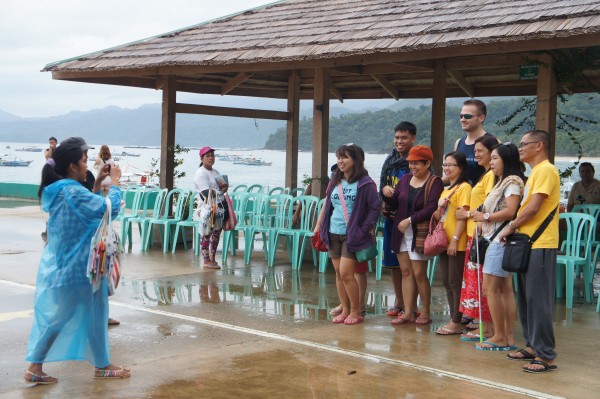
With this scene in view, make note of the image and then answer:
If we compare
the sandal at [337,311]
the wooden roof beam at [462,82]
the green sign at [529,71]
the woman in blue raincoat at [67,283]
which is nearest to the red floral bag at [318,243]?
the sandal at [337,311]

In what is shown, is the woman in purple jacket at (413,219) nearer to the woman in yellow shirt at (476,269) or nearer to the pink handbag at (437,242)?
the pink handbag at (437,242)

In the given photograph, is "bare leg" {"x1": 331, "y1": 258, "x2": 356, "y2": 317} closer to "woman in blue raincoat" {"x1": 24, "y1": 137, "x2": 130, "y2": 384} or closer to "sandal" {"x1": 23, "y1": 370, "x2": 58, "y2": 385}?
"woman in blue raincoat" {"x1": 24, "y1": 137, "x2": 130, "y2": 384}

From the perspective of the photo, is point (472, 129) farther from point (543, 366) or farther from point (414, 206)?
point (543, 366)

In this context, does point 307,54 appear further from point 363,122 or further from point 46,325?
point 363,122

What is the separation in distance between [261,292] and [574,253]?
3.34 metres

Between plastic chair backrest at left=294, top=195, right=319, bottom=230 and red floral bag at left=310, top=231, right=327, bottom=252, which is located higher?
plastic chair backrest at left=294, top=195, right=319, bottom=230

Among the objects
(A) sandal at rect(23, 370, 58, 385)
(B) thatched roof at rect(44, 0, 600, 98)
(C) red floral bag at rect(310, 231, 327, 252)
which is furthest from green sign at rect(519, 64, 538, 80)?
(A) sandal at rect(23, 370, 58, 385)

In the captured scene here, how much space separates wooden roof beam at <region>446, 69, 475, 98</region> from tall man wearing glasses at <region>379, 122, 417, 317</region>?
15.8 feet

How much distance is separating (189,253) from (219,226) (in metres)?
1.61

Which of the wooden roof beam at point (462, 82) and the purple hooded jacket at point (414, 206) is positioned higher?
the wooden roof beam at point (462, 82)

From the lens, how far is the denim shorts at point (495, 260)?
21.2 ft

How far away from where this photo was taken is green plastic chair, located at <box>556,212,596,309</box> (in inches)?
330

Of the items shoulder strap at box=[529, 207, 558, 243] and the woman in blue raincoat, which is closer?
the woman in blue raincoat

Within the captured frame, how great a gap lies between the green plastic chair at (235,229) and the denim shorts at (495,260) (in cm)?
518
